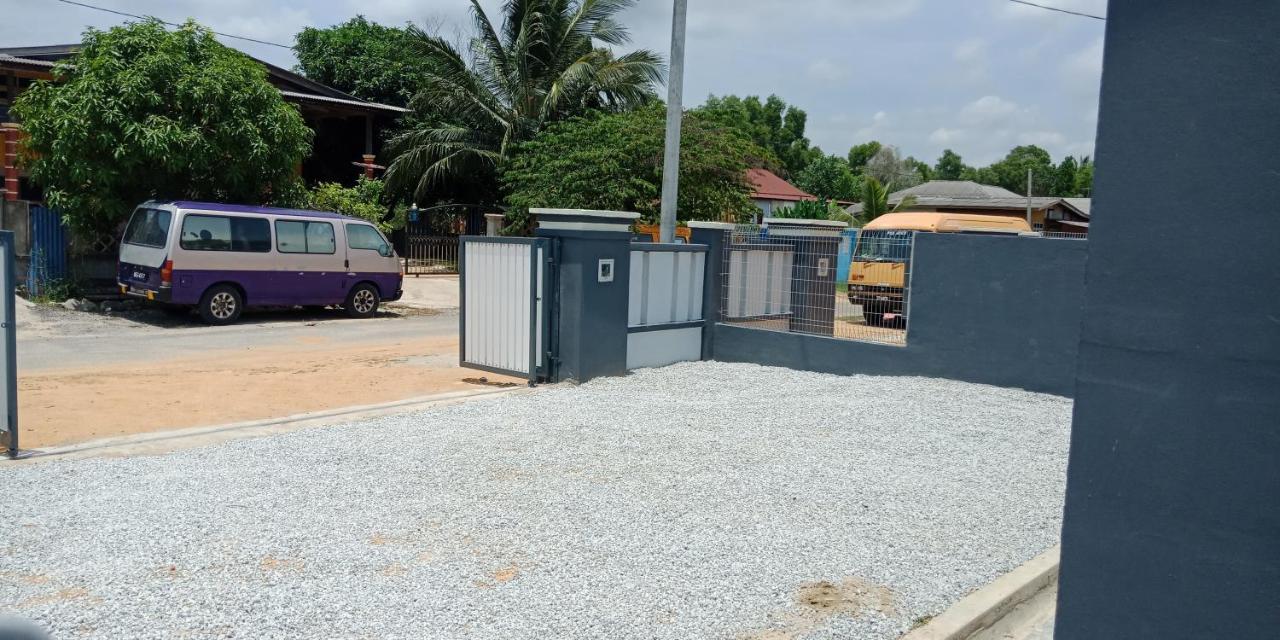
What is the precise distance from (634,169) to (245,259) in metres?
10.6

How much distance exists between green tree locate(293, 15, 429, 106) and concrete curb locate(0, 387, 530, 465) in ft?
76.7

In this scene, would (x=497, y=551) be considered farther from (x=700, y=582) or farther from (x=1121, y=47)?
(x=1121, y=47)

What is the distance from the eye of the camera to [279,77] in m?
26.3

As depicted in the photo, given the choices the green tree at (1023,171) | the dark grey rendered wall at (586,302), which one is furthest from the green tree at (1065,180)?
the dark grey rendered wall at (586,302)

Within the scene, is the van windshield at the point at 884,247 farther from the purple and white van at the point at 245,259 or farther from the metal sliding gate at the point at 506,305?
the purple and white van at the point at 245,259

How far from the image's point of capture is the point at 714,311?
1235cm

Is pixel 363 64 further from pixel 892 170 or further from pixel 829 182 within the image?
pixel 892 170

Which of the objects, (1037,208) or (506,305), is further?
(1037,208)

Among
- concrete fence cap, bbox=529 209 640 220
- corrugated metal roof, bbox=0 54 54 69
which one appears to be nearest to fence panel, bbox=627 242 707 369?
concrete fence cap, bbox=529 209 640 220

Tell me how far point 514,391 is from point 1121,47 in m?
7.57

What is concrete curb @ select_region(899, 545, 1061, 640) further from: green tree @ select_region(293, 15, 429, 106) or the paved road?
green tree @ select_region(293, 15, 429, 106)

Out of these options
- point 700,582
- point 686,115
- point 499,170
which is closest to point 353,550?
point 700,582

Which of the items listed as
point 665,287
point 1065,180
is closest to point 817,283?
point 665,287

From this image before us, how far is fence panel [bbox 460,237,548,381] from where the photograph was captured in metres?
10.4
